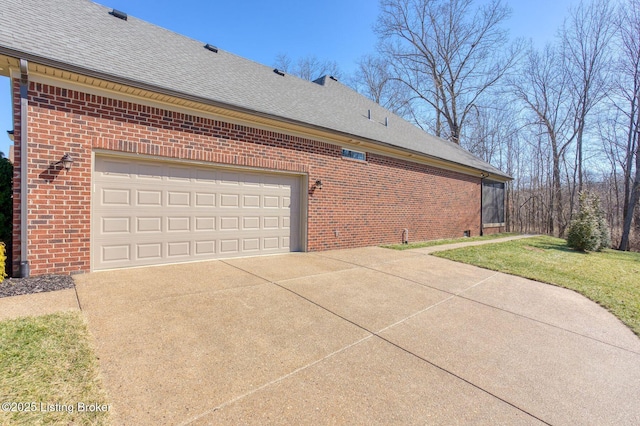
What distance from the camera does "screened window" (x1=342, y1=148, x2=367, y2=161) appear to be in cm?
889

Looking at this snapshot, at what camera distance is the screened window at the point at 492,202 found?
1605 centimetres

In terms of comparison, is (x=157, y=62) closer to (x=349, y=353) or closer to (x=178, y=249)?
(x=178, y=249)

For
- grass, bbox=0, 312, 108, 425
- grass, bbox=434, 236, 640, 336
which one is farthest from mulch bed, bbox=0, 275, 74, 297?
grass, bbox=434, 236, 640, 336

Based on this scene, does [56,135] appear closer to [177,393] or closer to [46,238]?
[46,238]

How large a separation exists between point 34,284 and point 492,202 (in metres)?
18.6

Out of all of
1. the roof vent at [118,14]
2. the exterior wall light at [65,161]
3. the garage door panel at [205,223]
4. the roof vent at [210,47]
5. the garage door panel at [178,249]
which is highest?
the roof vent at [210,47]

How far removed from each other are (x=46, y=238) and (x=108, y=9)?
20.7 feet

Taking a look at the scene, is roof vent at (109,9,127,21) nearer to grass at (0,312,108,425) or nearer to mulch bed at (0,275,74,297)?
mulch bed at (0,275,74,297)

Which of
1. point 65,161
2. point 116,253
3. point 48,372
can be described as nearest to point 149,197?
point 116,253

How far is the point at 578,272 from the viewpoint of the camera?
7273 mm

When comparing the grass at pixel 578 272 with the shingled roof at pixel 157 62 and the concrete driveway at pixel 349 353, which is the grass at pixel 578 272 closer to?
the concrete driveway at pixel 349 353

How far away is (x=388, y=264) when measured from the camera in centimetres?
689

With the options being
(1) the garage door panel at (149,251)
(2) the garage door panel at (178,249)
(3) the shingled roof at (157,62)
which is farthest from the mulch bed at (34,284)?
(3) the shingled roof at (157,62)

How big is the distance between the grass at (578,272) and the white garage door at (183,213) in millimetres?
4835
